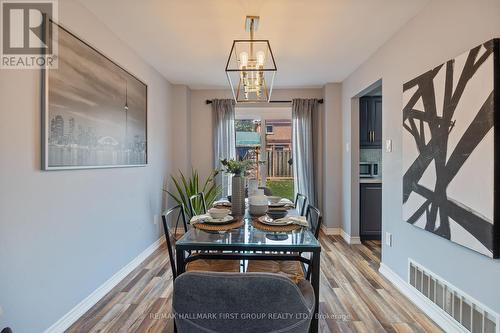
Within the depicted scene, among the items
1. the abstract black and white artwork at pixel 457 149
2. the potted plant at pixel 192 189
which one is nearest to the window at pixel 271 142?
the potted plant at pixel 192 189

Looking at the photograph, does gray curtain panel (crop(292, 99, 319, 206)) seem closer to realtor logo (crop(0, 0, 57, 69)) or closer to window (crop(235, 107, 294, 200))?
window (crop(235, 107, 294, 200))

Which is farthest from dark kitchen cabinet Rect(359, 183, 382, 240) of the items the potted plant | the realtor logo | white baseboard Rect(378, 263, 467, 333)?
the realtor logo

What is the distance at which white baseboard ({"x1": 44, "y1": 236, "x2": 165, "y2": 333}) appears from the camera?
1930mm

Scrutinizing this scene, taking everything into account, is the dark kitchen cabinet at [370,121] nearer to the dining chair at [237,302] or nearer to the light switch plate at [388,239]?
the light switch plate at [388,239]

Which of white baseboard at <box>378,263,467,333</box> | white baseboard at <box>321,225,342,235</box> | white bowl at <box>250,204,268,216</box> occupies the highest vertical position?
A: white bowl at <box>250,204,268,216</box>

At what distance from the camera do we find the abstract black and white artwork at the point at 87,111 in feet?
6.10

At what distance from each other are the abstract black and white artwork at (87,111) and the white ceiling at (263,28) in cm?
42

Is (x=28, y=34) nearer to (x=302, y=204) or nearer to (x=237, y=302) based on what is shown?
(x=237, y=302)

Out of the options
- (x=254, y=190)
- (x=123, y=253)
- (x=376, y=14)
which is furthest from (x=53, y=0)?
(x=376, y=14)

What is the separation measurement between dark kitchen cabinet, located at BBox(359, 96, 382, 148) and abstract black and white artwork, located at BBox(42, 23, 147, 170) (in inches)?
124

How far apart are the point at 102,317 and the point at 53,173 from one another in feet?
3.82

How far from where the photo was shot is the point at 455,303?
1885 mm

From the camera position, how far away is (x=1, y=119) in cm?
151

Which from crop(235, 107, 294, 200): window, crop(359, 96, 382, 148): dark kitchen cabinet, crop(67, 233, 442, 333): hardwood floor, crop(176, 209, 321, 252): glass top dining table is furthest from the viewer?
crop(235, 107, 294, 200): window
